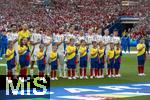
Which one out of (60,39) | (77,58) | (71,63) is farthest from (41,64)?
(77,58)

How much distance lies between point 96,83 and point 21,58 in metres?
2.61

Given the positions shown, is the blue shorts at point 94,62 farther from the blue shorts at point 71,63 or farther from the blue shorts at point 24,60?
the blue shorts at point 24,60

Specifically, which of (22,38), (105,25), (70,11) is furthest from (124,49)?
(22,38)

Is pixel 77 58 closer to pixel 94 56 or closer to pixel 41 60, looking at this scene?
pixel 94 56

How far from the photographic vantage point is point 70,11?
48469 millimetres

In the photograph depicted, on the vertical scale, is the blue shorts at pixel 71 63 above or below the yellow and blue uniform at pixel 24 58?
below

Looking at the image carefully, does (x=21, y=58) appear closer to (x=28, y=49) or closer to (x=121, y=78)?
(x=28, y=49)

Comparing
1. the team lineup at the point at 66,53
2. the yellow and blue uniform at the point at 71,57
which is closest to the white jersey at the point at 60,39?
the team lineup at the point at 66,53

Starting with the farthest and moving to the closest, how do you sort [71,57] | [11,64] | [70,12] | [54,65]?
[70,12]
[71,57]
[54,65]
[11,64]

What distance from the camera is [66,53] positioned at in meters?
18.5

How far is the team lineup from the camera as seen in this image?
57.4 feet

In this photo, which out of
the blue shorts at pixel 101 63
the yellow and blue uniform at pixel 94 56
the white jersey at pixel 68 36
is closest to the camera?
the white jersey at pixel 68 36

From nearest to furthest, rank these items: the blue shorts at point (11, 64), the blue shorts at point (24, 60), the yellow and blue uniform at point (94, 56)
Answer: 1. the blue shorts at point (11, 64)
2. the blue shorts at point (24, 60)
3. the yellow and blue uniform at point (94, 56)

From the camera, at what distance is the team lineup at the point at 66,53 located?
17.5m
